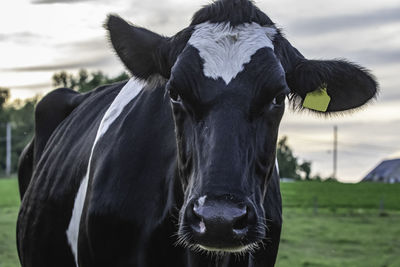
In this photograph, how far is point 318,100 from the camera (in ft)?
13.3

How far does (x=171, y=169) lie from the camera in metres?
3.97

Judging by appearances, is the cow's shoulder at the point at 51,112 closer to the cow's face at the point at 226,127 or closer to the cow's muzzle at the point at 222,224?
the cow's face at the point at 226,127

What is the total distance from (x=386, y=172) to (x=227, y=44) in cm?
6774

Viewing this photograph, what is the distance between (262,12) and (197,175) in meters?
1.16

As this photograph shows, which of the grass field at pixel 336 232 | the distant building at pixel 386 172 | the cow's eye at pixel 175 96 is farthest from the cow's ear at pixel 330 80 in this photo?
the distant building at pixel 386 172

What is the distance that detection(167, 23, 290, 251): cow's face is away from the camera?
3.10 meters

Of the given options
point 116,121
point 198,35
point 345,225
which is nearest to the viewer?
point 198,35

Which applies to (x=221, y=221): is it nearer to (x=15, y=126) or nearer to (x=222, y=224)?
(x=222, y=224)

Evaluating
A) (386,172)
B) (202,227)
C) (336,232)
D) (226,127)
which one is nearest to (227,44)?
(226,127)

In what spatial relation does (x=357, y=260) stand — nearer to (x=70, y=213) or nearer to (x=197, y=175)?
(x=70, y=213)

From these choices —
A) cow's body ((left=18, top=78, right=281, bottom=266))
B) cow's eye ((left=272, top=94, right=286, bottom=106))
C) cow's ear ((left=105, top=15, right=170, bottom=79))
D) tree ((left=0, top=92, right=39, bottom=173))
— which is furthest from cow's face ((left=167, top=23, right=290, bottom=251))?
tree ((left=0, top=92, right=39, bottom=173))

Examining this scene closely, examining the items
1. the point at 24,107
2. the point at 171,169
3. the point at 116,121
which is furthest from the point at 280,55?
the point at 24,107

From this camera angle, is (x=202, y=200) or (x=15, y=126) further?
(x=15, y=126)

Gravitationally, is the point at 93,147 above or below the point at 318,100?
below
